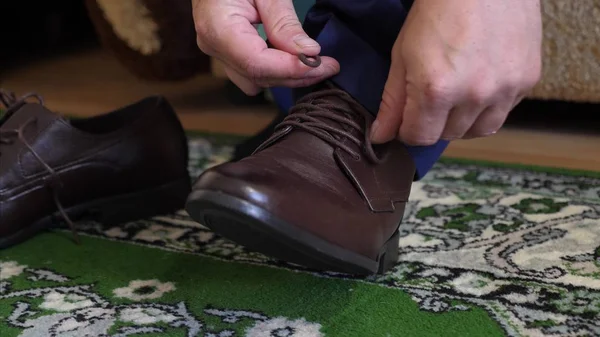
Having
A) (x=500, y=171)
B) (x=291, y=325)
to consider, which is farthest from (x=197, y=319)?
(x=500, y=171)

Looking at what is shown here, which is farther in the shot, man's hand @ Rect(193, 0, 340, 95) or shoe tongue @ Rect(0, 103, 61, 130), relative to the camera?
shoe tongue @ Rect(0, 103, 61, 130)

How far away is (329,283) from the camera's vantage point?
623 mm

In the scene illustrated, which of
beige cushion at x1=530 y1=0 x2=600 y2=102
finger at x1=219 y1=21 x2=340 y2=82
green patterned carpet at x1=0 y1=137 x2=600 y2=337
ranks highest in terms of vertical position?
finger at x1=219 y1=21 x2=340 y2=82

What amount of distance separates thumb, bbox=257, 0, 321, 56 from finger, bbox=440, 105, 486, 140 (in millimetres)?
139

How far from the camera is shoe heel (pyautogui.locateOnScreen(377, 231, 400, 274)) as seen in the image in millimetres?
616

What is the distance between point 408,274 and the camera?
25.2 inches

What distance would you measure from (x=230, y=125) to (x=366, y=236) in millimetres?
868

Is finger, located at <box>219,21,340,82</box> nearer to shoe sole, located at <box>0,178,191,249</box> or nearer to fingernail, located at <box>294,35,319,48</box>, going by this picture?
fingernail, located at <box>294,35,319,48</box>

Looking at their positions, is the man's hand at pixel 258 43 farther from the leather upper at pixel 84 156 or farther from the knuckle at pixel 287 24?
the leather upper at pixel 84 156

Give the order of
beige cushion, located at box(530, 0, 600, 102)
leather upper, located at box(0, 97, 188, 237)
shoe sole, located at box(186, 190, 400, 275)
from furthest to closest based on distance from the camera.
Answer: beige cushion, located at box(530, 0, 600, 102)
leather upper, located at box(0, 97, 188, 237)
shoe sole, located at box(186, 190, 400, 275)

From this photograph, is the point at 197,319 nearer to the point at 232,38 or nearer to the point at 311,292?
the point at 311,292

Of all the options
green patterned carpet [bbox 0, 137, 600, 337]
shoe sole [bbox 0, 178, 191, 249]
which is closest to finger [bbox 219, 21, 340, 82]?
green patterned carpet [bbox 0, 137, 600, 337]

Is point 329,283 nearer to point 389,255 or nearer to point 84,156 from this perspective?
point 389,255

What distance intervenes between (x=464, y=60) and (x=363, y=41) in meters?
0.15
